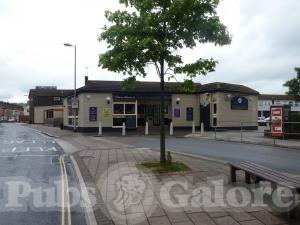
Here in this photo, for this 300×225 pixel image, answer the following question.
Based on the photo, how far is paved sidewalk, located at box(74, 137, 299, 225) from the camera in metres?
6.00

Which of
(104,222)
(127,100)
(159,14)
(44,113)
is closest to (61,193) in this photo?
(104,222)

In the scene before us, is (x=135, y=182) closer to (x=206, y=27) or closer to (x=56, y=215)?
(x=56, y=215)

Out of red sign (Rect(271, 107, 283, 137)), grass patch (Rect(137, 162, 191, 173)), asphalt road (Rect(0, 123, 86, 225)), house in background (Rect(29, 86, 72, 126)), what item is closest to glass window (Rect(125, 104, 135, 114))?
red sign (Rect(271, 107, 283, 137))

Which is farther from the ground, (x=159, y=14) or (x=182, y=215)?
(x=159, y=14)

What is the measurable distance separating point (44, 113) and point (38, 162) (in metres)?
62.4

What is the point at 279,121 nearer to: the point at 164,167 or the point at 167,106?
the point at 164,167

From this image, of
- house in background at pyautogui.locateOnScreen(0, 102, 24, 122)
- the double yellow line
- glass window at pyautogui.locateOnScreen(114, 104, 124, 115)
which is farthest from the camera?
house in background at pyautogui.locateOnScreen(0, 102, 24, 122)

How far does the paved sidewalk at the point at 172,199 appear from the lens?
600 cm

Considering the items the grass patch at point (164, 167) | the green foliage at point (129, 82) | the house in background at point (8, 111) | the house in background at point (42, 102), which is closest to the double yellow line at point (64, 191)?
the grass patch at point (164, 167)

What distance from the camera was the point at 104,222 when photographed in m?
6.07

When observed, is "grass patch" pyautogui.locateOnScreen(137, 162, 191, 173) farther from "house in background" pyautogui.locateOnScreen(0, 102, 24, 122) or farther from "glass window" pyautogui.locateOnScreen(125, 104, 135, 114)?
"house in background" pyautogui.locateOnScreen(0, 102, 24, 122)

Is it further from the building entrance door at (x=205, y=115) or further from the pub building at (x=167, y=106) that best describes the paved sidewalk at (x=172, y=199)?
the building entrance door at (x=205, y=115)

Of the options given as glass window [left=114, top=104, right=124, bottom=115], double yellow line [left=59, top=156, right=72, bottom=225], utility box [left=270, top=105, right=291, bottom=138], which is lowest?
double yellow line [left=59, top=156, right=72, bottom=225]

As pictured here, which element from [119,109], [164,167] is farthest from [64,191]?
[119,109]
